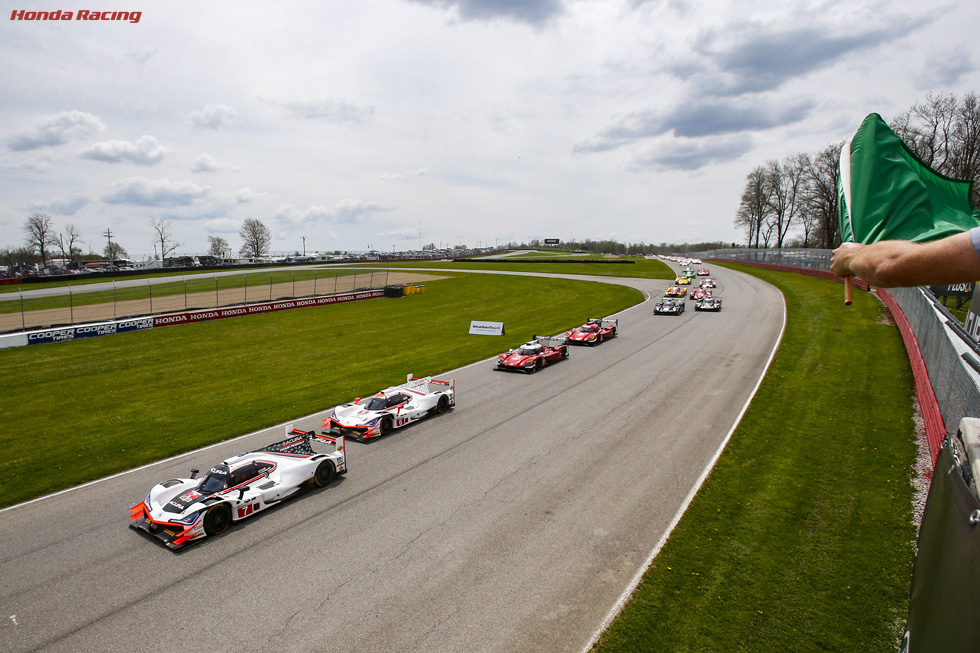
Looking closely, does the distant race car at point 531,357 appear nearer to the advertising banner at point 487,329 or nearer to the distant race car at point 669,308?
the advertising banner at point 487,329

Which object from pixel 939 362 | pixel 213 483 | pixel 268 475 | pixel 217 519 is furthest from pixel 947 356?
pixel 213 483

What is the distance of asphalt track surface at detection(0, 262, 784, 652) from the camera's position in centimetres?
702

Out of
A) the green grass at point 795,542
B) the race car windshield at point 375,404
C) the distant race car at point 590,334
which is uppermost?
the distant race car at point 590,334

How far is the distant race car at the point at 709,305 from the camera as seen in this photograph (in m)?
35.7

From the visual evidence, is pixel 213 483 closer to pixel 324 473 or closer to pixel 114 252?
pixel 324 473

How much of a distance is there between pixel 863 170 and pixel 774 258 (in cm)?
7839

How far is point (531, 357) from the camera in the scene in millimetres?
20781

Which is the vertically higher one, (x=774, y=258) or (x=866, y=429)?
(x=774, y=258)

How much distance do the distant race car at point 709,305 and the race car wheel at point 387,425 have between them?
28326 millimetres

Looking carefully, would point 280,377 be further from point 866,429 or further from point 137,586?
point 866,429

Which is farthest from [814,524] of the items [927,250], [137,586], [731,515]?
[137,586]

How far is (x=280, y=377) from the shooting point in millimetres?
21016

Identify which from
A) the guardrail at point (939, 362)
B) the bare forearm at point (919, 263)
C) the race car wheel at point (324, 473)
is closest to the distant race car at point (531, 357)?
the race car wheel at point (324, 473)

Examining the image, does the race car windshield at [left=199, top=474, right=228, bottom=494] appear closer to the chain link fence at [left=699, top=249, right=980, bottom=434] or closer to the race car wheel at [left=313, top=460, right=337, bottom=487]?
the race car wheel at [left=313, top=460, right=337, bottom=487]
